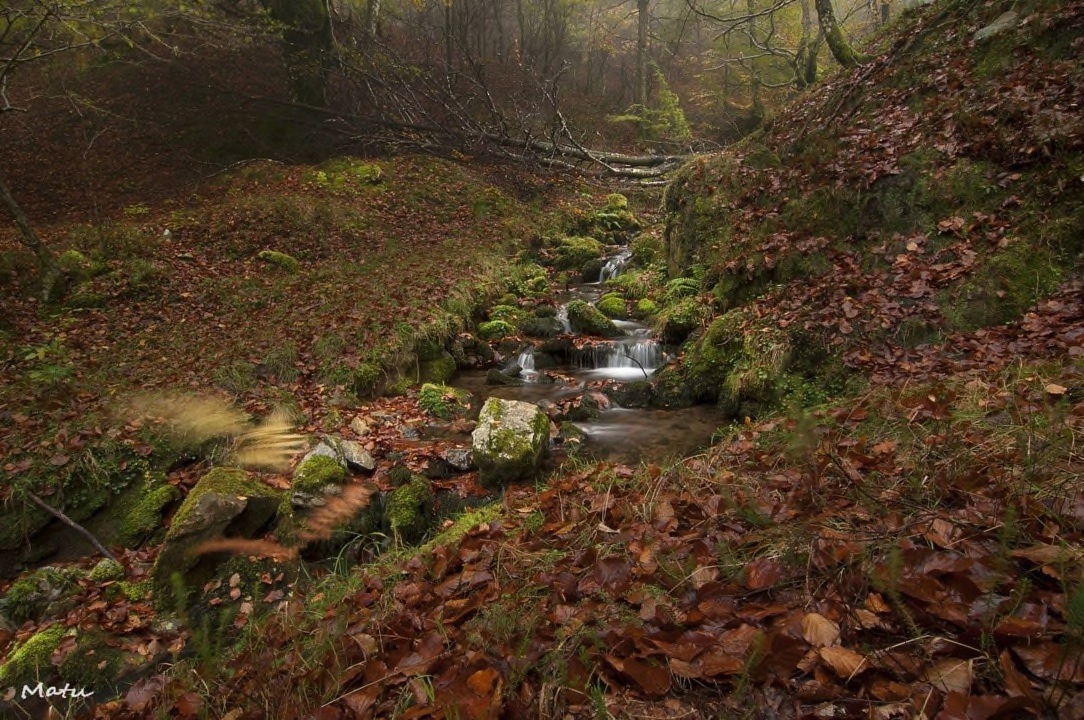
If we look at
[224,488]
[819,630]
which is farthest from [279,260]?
[819,630]

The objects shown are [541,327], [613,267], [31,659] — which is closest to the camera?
[31,659]

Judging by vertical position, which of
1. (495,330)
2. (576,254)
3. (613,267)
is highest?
(576,254)

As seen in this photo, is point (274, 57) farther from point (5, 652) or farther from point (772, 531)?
point (772, 531)

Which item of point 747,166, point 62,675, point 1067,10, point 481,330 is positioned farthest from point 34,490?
point 1067,10

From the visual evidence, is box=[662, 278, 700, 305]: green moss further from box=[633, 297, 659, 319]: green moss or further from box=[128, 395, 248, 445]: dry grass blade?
box=[128, 395, 248, 445]: dry grass blade

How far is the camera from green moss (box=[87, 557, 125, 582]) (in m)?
4.80

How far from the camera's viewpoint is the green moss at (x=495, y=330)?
970 cm

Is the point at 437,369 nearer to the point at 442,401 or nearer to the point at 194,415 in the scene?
the point at 442,401

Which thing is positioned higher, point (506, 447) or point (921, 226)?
point (921, 226)

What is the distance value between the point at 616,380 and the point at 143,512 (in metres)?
5.91

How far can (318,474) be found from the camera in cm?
525

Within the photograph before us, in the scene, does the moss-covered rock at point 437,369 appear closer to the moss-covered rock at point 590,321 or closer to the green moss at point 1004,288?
the moss-covered rock at point 590,321

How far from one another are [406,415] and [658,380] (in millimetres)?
3451

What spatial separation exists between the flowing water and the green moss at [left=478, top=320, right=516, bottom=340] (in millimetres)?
658
